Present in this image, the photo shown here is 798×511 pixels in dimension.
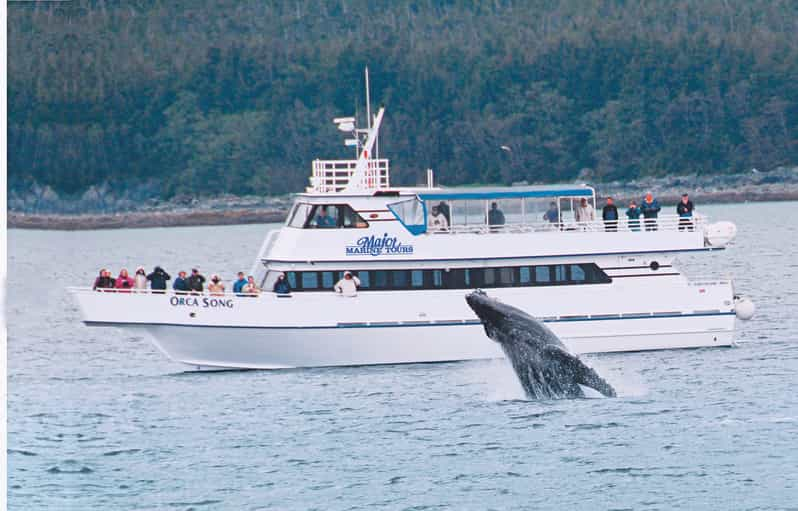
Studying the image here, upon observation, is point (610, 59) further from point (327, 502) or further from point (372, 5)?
point (327, 502)

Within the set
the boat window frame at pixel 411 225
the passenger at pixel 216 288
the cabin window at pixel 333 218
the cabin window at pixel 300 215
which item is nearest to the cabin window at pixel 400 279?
the boat window frame at pixel 411 225

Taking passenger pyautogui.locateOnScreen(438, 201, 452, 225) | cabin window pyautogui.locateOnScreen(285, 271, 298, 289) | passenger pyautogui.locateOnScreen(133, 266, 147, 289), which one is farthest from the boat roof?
passenger pyautogui.locateOnScreen(133, 266, 147, 289)

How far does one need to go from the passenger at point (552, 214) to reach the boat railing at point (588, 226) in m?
0.16

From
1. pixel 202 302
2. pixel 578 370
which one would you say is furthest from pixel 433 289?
pixel 578 370

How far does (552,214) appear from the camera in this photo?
41562 mm

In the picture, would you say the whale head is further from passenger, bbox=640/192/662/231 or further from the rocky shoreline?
the rocky shoreline

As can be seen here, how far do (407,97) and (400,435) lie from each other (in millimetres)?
130699

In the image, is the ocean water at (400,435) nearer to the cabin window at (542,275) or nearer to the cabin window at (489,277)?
the cabin window at (489,277)

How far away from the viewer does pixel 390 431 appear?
111 feet

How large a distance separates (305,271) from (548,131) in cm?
11333

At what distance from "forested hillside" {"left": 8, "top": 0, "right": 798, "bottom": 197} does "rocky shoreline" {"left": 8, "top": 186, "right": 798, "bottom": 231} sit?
308 centimetres

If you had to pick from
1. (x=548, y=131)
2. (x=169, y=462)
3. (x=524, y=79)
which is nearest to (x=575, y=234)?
(x=169, y=462)

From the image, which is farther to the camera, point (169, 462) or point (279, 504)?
point (169, 462)

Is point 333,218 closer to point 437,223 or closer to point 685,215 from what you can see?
point 437,223
